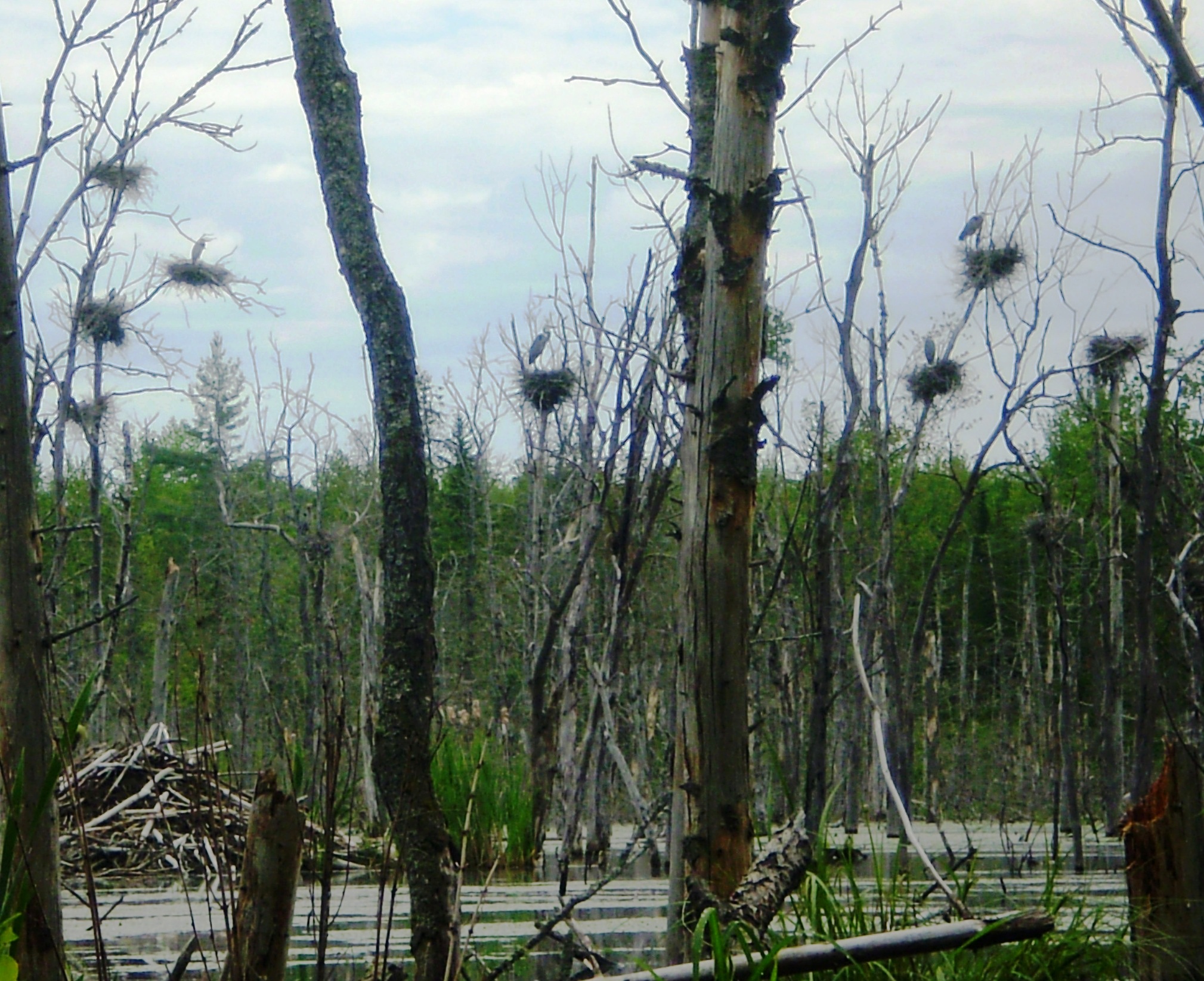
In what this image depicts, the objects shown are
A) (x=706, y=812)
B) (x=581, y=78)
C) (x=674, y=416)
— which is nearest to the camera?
(x=706, y=812)

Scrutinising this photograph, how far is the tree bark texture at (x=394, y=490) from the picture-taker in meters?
4.60

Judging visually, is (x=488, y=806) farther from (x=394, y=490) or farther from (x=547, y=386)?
(x=394, y=490)

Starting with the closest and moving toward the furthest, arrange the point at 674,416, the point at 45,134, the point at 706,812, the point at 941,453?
the point at 706,812, the point at 674,416, the point at 45,134, the point at 941,453

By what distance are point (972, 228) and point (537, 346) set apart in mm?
6770

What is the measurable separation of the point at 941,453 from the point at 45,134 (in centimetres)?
3552

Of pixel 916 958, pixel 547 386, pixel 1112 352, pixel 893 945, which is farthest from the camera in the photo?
pixel 1112 352


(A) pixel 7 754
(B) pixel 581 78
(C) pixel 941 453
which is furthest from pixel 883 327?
(C) pixel 941 453

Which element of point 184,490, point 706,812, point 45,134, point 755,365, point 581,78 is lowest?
point 706,812

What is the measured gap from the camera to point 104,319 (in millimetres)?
15602

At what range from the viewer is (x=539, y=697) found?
10.6 m

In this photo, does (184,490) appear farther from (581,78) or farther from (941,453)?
(581,78)

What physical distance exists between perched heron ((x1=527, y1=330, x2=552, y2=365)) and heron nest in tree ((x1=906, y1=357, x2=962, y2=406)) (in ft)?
15.6

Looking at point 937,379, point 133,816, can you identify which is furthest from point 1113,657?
point 133,816

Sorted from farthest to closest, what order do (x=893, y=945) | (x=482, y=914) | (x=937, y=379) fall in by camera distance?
(x=937, y=379) → (x=482, y=914) → (x=893, y=945)
